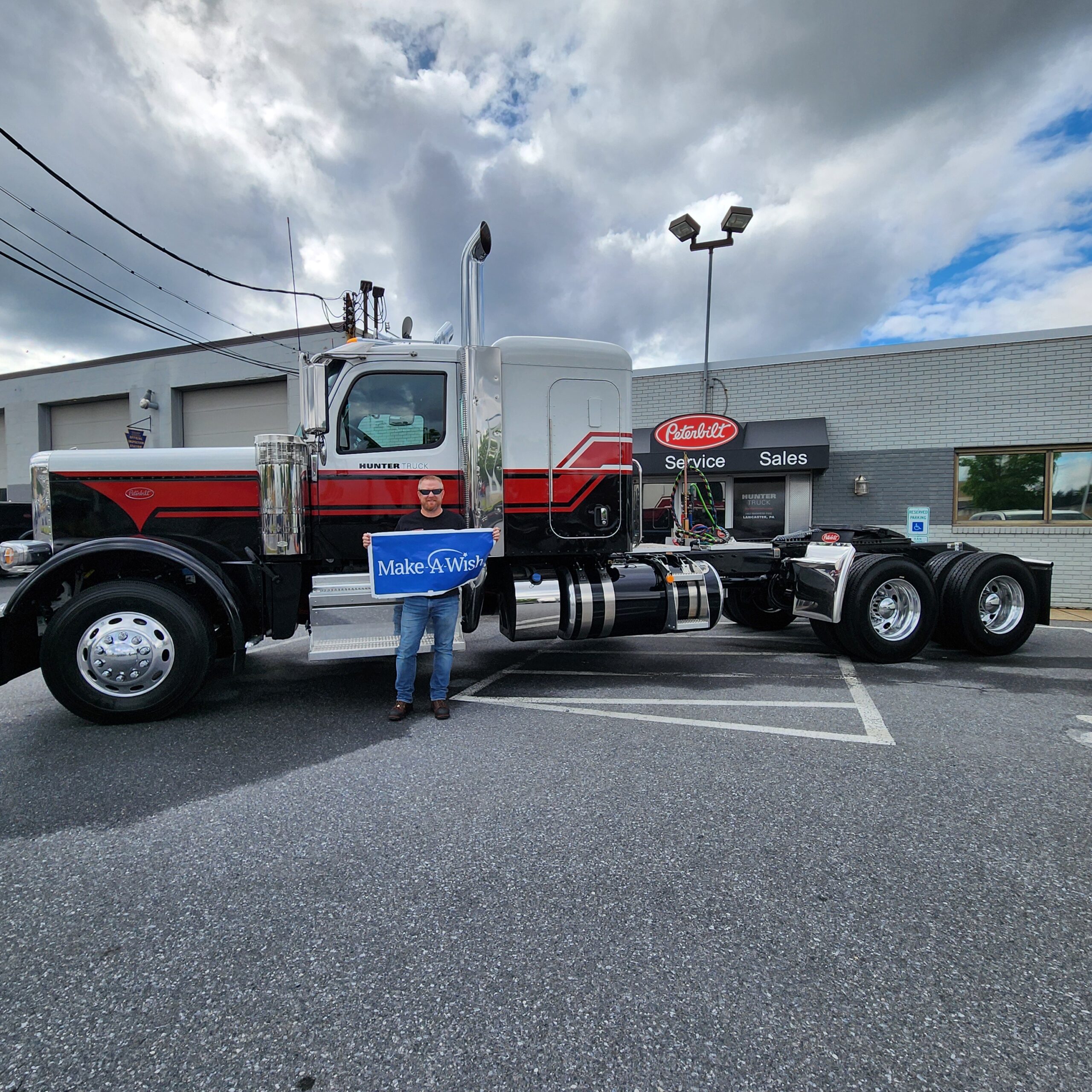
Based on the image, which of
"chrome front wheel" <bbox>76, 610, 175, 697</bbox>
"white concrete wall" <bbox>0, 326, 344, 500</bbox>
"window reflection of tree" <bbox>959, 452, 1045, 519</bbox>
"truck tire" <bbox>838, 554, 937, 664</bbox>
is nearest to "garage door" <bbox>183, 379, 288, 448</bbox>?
"white concrete wall" <bbox>0, 326, 344, 500</bbox>

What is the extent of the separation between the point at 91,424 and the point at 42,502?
19499 millimetres

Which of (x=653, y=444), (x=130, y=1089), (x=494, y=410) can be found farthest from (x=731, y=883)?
(x=653, y=444)

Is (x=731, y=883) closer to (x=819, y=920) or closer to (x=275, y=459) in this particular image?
(x=819, y=920)

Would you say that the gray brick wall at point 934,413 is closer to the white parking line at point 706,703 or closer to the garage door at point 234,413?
the white parking line at point 706,703

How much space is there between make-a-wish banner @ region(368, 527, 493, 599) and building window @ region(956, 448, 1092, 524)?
1067 centimetres

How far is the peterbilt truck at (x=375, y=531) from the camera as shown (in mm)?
4363

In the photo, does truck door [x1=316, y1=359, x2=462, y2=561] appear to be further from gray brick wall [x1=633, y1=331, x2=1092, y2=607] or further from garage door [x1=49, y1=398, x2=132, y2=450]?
garage door [x1=49, y1=398, x2=132, y2=450]

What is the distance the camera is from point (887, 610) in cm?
640

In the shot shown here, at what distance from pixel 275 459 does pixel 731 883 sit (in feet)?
13.7

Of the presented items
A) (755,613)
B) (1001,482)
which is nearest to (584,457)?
(755,613)

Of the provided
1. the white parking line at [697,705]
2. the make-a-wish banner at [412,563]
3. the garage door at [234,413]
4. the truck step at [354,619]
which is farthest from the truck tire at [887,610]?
the garage door at [234,413]

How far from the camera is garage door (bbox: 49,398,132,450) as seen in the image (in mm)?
19797

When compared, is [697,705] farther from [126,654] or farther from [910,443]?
[910,443]

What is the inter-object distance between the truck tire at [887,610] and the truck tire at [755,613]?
158cm
